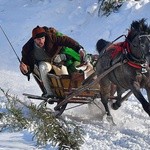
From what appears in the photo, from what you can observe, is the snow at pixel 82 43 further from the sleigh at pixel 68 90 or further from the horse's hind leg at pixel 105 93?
the sleigh at pixel 68 90

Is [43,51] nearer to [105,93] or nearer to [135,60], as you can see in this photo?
[105,93]

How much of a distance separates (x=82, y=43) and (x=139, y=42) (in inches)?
291

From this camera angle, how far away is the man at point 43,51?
8203 mm

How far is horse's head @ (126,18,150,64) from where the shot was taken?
6.69 m

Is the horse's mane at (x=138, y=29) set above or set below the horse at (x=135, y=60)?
above

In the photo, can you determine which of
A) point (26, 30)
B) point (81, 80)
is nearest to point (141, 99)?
point (81, 80)

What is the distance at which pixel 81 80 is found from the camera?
8.14 m

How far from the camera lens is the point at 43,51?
841 cm

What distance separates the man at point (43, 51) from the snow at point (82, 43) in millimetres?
844

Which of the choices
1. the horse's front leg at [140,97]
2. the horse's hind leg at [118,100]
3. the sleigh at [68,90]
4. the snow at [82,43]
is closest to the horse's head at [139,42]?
the horse's front leg at [140,97]

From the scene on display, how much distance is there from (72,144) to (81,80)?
3.08m

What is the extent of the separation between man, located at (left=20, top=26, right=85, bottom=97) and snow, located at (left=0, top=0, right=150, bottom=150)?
33.2 inches

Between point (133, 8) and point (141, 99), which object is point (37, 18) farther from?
point (141, 99)

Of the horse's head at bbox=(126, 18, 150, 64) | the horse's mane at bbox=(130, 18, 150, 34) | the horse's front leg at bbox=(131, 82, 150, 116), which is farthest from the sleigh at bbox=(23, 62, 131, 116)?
the horse's mane at bbox=(130, 18, 150, 34)
